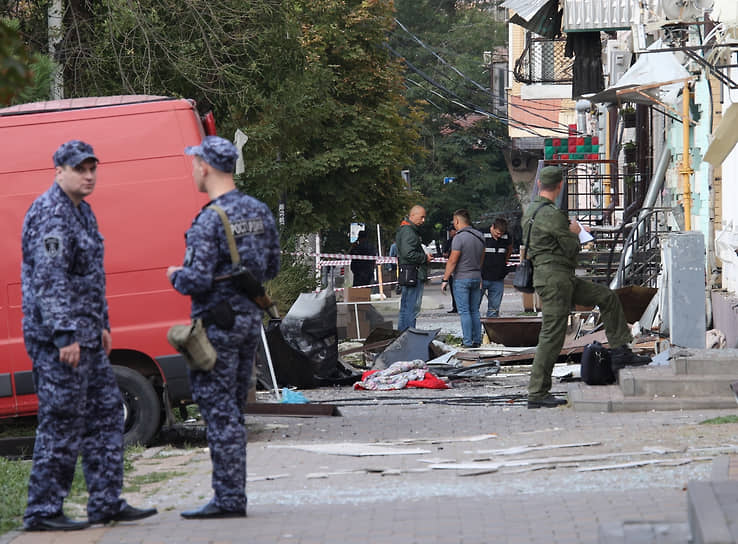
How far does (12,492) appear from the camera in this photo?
7.38 meters

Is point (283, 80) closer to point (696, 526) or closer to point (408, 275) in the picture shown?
point (408, 275)

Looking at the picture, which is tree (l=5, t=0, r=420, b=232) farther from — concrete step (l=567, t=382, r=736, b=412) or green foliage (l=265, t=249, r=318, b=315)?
concrete step (l=567, t=382, r=736, b=412)

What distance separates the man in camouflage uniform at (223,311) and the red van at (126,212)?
2836 millimetres

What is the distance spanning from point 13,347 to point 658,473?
14.8ft

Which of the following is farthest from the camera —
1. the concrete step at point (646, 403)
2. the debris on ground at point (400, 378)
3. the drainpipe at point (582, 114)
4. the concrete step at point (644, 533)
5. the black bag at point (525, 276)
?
the drainpipe at point (582, 114)

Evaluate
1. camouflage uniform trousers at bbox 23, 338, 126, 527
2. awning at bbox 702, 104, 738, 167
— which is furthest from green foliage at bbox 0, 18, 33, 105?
awning at bbox 702, 104, 738, 167

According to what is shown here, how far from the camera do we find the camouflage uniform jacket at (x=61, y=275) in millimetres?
6188

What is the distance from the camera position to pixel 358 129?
31266 millimetres

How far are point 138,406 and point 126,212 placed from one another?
1.35m

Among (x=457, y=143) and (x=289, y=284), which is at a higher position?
(x=457, y=143)

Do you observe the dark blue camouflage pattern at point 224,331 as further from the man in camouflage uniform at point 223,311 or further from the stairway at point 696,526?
the stairway at point 696,526

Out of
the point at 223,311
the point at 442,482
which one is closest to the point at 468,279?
the point at 442,482

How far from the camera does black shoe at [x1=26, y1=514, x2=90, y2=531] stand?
625 cm

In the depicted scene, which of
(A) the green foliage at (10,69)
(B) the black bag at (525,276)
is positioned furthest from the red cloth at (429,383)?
(A) the green foliage at (10,69)
